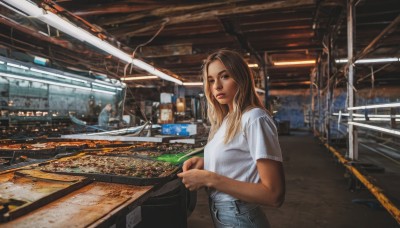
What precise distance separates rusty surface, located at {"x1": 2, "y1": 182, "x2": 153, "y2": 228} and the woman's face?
2.63 ft

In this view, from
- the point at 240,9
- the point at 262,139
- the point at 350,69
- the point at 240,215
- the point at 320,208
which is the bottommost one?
the point at 320,208

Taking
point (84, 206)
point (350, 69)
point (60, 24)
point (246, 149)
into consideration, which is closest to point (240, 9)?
point (350, 69)

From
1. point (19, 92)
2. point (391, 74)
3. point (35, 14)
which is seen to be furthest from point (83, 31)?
point (391, 74)

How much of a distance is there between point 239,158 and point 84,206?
89 cm

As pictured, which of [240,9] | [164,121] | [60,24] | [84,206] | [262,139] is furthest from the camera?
[164,121]

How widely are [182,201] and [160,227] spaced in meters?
0.33

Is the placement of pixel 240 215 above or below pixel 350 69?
below

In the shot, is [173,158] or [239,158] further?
[173,158]

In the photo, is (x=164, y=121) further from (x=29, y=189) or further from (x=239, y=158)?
(x=239, y=158)

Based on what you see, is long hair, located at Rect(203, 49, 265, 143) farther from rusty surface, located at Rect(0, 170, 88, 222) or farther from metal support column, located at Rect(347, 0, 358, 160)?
metal support column, located at Rect(347, 0, 358, 160)

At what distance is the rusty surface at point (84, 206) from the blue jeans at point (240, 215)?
20.8 inches

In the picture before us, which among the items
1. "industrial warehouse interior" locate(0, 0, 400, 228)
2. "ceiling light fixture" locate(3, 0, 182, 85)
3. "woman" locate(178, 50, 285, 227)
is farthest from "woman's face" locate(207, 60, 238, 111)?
"ceiling light fixture" locate(3, 0, 182, 85)

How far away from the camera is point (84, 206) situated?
4.60 ft

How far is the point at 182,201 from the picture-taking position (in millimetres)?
2641
